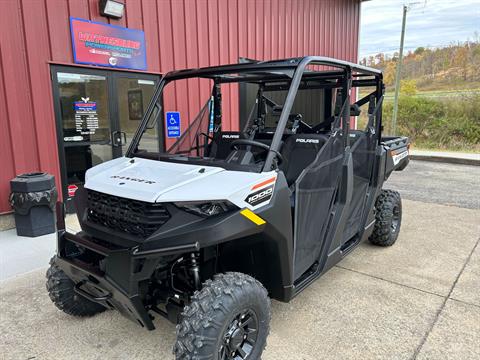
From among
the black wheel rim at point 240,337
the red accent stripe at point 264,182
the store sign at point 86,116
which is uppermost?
the store sign at point 86,116

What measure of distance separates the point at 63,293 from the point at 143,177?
1.10m

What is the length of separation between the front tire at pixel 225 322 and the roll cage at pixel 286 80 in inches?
27.9

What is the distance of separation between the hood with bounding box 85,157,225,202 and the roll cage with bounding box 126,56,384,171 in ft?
1.12

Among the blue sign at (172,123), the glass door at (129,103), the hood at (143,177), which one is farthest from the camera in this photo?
the blue sign at (172,123)

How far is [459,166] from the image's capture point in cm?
1037

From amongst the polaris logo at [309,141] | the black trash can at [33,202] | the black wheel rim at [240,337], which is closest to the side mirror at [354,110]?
the polaris logo at [309,141]

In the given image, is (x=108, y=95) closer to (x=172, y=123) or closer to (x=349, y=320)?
(x=172, y=123)

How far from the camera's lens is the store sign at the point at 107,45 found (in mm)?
5086

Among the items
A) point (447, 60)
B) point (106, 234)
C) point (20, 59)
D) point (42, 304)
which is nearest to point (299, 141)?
point (106, 234)

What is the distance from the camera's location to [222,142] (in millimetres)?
3514

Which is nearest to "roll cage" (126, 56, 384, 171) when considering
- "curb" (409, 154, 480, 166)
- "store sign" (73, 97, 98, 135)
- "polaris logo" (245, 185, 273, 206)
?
"polaris logo" (245, 185, 273, 206)

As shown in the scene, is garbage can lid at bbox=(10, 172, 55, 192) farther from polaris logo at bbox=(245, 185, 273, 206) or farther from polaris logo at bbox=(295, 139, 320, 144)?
polaris logo at bbox=(245, 185, 273, 206)

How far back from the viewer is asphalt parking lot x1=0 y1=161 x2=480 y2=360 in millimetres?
2426

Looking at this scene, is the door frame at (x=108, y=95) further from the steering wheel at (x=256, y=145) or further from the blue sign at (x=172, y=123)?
the steering wheel at (x=256, y=145)
